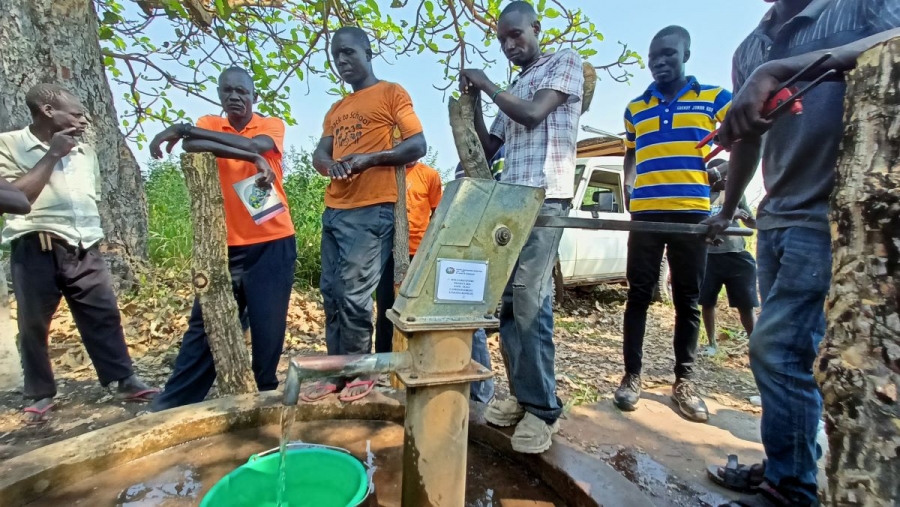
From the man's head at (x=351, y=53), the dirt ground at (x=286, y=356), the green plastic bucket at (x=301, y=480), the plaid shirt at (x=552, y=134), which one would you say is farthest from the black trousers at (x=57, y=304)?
the plaid shirt at (x=552, y=134)

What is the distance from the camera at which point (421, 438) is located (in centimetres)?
103

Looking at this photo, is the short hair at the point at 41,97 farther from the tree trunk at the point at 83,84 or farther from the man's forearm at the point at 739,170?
the man's forearm at the point at 739,170

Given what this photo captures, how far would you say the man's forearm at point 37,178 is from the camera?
7.64 ft

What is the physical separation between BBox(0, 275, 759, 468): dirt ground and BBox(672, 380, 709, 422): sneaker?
0.43 metres

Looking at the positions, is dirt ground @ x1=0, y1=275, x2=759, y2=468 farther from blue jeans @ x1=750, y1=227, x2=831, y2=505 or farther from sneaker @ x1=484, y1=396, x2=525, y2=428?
blue jeans @ x1=750, y1=227, x2=831, y2=505

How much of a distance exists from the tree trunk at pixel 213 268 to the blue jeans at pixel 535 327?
4.25ft

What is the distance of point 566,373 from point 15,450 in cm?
333

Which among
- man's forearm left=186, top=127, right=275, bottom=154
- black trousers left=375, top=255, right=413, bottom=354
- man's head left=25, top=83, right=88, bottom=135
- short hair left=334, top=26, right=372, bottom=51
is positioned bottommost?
black trousers left=375, top=255, right=413, bottom=354

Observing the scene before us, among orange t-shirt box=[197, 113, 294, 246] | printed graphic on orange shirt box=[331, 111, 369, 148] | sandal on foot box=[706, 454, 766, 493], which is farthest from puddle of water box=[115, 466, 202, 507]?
sandal on foot box=[706, 454, 766, 493]

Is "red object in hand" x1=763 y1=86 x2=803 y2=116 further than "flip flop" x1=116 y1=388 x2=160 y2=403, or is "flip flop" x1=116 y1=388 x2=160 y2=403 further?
"flip flop" x1=116 y1=388 x2=160 y2=403

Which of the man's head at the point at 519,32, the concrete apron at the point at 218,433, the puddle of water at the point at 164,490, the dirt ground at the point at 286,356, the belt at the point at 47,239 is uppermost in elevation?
the man's head at the point at 519,32

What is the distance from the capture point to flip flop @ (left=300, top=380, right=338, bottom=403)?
75.7 inches

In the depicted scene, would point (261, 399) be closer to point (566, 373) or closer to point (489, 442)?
point (489, 442)

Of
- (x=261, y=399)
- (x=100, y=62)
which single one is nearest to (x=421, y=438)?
(x=261, y=399)
